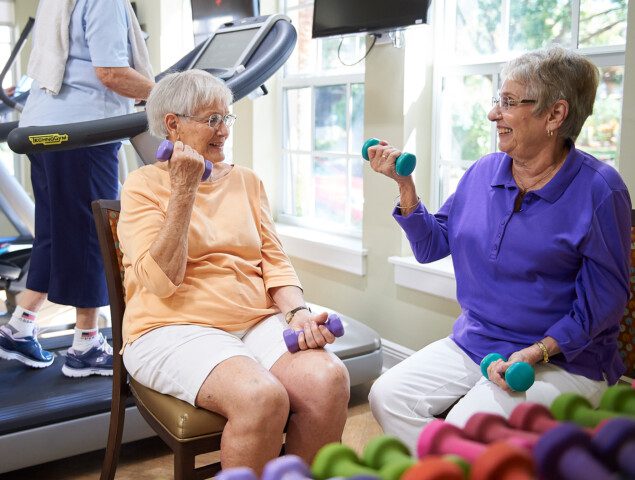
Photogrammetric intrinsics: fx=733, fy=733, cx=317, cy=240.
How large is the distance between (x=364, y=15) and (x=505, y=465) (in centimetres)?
278

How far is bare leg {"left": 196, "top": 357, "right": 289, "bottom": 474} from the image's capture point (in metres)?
1.63

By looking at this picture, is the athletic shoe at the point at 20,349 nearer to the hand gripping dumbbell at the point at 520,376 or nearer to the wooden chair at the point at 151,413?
the wooden chair at the point at 151,413

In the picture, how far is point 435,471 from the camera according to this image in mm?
680

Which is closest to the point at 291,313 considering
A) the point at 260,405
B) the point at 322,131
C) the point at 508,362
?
the point at 260,405

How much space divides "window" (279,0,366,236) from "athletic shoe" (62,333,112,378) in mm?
1615

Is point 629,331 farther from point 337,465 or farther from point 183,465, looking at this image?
point 337,465

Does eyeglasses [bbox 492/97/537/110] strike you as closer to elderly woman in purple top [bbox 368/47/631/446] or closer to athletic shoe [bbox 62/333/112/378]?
elderly woman in purple top [bbox 368/47/631/446]

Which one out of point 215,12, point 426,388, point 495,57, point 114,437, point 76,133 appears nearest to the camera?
point 426,388

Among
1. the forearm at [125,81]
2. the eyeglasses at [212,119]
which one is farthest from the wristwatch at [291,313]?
the forearm at [125,81]

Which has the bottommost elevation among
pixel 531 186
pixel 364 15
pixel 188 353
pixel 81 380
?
pixel 81 380

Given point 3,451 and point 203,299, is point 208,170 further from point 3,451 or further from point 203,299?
point 3,451

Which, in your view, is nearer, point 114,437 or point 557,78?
point 557,78

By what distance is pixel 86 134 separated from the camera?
7.39 ft

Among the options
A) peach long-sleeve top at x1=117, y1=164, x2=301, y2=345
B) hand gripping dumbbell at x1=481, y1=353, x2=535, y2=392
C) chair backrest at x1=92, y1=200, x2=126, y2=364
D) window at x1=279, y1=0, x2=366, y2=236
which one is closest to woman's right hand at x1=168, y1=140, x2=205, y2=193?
peach long-sleeve top at x1=117, y1=164, x2=301, y2=345
